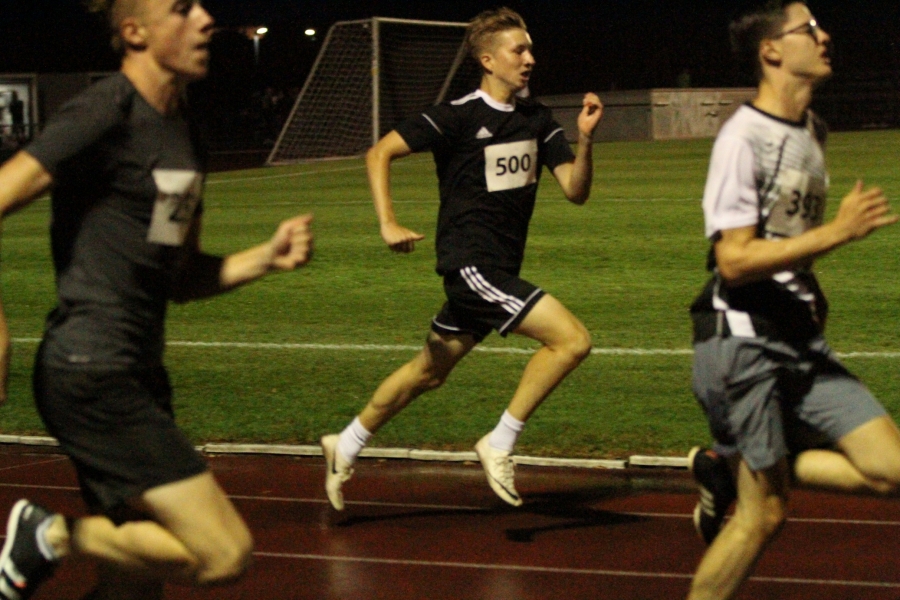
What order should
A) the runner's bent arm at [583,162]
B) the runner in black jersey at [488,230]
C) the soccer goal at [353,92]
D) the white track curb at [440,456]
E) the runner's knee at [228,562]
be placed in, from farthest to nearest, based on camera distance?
the soccer goal at [353,92], the white track curb at [440,456], the runner in black jersey at [488,230], the runner's bent arm at [583,162], the runner's knee at [228,562]

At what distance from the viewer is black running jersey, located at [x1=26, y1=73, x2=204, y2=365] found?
153 inches

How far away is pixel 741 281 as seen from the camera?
411 cm

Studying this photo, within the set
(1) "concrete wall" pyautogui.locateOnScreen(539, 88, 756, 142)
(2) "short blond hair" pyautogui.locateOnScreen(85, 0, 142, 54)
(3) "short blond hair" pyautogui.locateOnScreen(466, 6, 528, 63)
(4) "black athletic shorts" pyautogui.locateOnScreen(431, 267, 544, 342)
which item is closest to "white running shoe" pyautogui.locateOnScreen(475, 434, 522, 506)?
(4) "black athletic shorts" pyautogui.locateOnScreen(431, 267, 544, 342)

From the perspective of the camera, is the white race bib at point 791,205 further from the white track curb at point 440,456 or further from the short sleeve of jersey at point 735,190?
the white track curb at point 440,456

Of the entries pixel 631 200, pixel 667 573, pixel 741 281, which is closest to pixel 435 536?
pixel 667 573

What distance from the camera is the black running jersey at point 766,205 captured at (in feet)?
13.5

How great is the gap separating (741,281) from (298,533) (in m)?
2.68

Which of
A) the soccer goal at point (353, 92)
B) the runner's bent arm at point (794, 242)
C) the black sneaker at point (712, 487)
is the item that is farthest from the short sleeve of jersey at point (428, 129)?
the soccer goal at point (353, 92)

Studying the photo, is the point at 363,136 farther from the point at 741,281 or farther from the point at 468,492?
the point at 741,281

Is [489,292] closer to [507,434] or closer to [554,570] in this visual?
[507,434]

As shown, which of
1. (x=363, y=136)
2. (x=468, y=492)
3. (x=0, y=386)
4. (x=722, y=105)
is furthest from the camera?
(x=722, y=105)

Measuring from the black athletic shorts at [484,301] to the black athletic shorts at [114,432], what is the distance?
2392 millimetres

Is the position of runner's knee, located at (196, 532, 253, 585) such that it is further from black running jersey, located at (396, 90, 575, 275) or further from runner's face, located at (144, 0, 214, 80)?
black running jersey, located at (396, 90, 575, 275)

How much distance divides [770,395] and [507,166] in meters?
2.42
